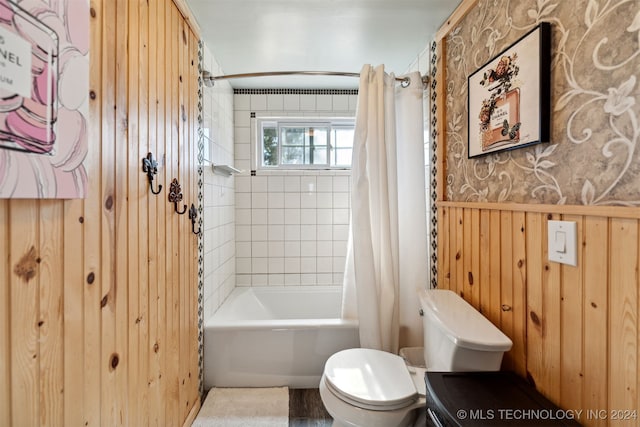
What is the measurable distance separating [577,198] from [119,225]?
142 cm

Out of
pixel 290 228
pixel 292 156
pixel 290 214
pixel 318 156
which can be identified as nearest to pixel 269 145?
pixel 292 156

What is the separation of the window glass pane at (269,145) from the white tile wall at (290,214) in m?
0.13

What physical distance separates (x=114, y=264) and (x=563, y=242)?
4.60ft

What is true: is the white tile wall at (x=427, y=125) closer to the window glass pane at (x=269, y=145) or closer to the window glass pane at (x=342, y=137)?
the window glass pane at (x=342, y=137)

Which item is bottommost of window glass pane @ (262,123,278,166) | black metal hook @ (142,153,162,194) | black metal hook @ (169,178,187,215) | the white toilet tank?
the white toilet tank

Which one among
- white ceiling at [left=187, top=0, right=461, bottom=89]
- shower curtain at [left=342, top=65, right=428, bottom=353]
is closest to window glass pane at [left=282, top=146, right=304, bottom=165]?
white ceiling at [left=187, top=0, right=461, bottom=89]

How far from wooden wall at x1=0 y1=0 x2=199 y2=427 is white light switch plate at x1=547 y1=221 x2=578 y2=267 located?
139cm

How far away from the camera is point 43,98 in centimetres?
65

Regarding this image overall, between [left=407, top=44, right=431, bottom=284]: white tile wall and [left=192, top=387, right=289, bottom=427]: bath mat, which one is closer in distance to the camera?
[left=192, top=387, right=289, bottom=427]: bath mat

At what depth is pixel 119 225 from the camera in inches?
38.2

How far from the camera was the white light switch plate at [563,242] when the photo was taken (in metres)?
0.88

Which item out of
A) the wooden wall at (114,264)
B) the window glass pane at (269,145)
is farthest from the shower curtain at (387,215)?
the window glass pane at (269,145)

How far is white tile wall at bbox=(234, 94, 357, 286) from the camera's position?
2752 millimetres

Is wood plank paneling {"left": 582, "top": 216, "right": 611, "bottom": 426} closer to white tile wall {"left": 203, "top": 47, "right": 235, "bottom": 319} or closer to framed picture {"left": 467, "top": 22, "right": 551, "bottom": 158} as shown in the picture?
framed picture {"left": 467, "top": 22, "right": 551, "bottom": 158}
